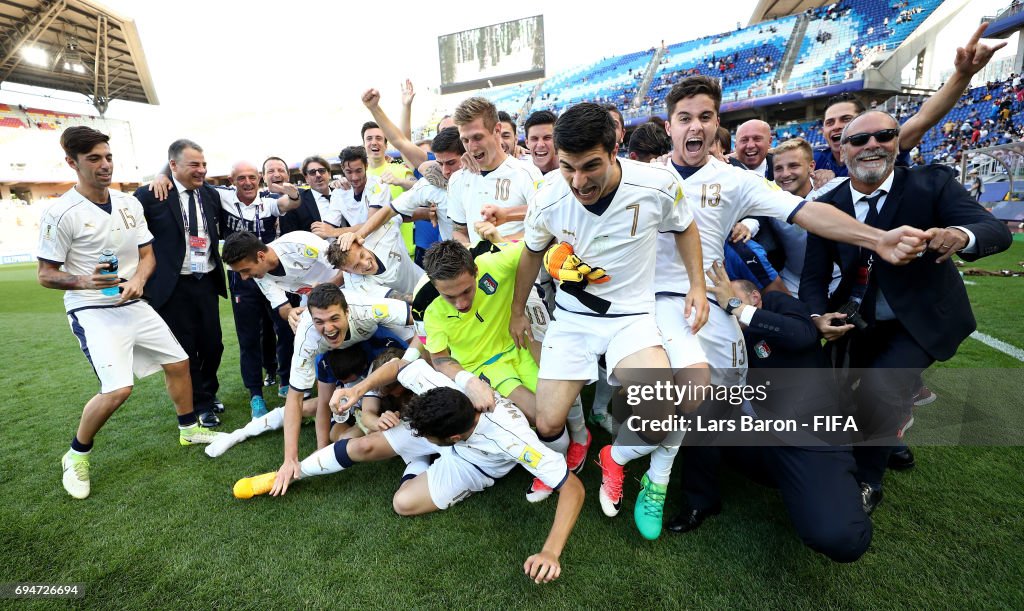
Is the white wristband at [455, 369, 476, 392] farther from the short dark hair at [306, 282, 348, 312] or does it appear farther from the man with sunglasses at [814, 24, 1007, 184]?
the man with sunglasses at [814, 24, 1007, 184]

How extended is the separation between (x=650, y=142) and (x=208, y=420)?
4.26 m

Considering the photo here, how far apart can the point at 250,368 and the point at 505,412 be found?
2849 millimetres

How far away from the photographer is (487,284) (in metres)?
3.10

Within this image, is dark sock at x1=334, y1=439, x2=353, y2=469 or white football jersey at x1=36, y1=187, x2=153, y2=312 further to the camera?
white football jersey at x1=36, y1=187, x2=153, y2=312

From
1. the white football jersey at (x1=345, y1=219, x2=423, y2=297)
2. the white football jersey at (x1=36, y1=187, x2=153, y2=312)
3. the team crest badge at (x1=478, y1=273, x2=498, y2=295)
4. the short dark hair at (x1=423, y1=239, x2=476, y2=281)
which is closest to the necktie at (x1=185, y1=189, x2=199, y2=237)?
Result: the white football jersey at (x1=36, y1=187, x2=153, y2=312)

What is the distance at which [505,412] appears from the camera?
2670 millimetres

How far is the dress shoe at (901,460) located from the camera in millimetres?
2879

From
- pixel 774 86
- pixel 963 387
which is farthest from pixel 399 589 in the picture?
pixel 774 86

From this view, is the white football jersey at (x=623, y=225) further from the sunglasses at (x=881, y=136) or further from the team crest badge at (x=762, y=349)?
the sunglasses at (x=881, y=136)


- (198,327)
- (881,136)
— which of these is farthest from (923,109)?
(198,327)

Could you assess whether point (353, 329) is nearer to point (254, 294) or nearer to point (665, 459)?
point (254, 294)

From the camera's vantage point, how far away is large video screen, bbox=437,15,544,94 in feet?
137

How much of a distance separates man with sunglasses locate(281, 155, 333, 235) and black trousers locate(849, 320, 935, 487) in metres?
4.85

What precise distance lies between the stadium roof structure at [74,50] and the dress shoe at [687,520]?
115ft
